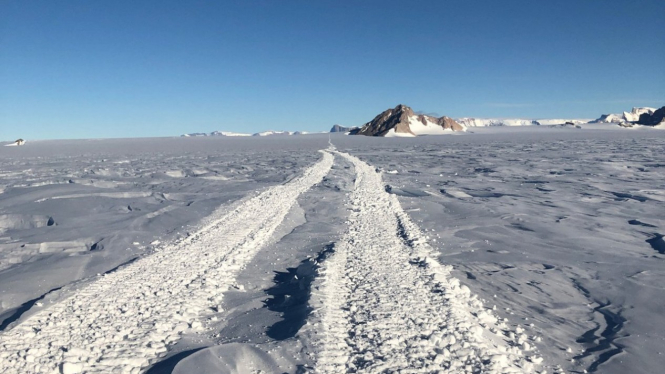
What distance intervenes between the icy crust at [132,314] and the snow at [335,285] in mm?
24

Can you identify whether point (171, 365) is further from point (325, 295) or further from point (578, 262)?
point (578, 262)

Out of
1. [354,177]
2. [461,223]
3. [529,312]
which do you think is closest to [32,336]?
[529,312]

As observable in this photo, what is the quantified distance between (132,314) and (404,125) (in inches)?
5336

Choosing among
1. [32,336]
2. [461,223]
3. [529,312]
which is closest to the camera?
[32,336]

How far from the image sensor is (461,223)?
33.6 feet

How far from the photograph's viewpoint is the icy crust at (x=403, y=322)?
4.16 meters

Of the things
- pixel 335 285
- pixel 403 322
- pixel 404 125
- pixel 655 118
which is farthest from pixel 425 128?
pixel 403 322

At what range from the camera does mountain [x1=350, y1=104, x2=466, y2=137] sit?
5349 inches

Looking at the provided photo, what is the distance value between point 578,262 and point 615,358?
3123 mm

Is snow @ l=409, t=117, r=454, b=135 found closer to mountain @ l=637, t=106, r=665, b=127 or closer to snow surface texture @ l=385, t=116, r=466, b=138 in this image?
snow surface texture @ l=385, t=116, r=466, b=138

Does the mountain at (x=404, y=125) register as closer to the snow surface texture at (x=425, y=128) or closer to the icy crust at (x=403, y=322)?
the snow surface texture at (x=425, y=128)

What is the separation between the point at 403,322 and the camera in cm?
492


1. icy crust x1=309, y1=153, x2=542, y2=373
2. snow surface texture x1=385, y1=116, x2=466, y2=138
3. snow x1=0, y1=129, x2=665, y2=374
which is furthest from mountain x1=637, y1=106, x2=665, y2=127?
icy crust x1=309, y1=153, x2=542, y2=373

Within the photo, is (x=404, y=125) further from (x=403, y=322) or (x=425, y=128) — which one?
(x=403, y=322)
